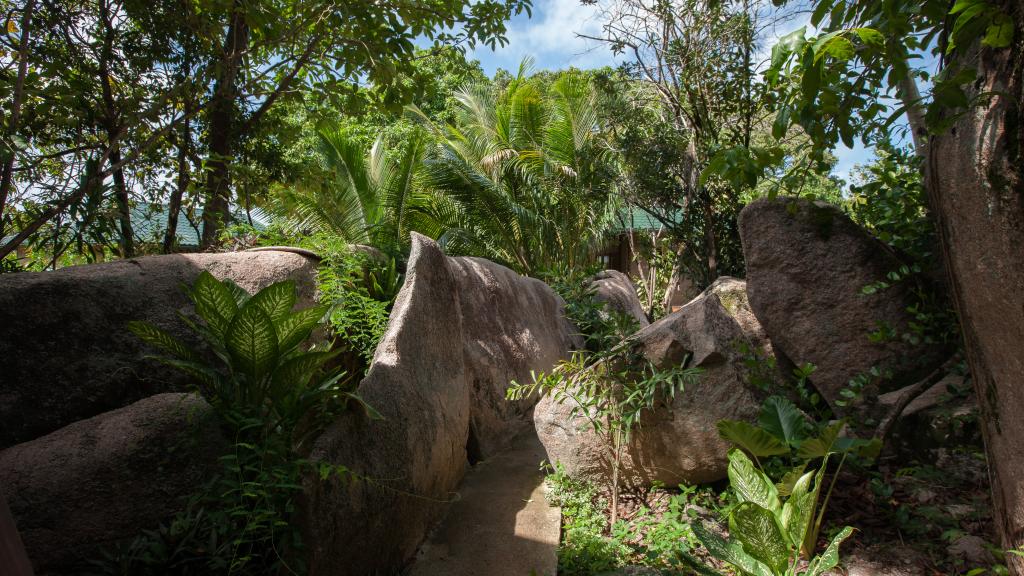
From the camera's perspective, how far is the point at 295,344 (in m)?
2.95

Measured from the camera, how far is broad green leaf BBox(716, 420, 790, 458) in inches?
129

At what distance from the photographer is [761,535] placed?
2760mm

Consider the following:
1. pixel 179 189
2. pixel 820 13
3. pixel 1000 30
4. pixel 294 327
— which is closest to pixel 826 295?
pixel 1000 30

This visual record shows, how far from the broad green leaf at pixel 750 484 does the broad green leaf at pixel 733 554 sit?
0.33m

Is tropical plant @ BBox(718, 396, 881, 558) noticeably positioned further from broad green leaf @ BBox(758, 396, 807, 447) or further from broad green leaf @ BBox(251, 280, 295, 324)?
broad green leaf @ BBox(251, 280, 295, 324)

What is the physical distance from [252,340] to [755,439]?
2684 millimetres

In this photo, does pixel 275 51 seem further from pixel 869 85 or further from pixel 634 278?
pixel 634 278

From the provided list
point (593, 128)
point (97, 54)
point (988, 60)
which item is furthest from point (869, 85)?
point (593, 128)

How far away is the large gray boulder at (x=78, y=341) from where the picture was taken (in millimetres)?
2850

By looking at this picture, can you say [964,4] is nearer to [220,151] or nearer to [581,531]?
[581,531]

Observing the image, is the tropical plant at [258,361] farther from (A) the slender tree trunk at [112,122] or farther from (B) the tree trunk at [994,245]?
(B) the tree trunk at [994,245]

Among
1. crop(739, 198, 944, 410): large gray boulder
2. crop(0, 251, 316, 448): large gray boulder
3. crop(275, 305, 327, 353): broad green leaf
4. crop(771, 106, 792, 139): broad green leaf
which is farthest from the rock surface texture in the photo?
crop(739, 198, 944, 410): large gray boulder

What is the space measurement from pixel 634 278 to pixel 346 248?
9.97 meters

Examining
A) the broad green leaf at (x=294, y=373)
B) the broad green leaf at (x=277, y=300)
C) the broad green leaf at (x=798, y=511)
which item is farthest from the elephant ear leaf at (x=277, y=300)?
the broad green leaf at (x=798, y=511)
